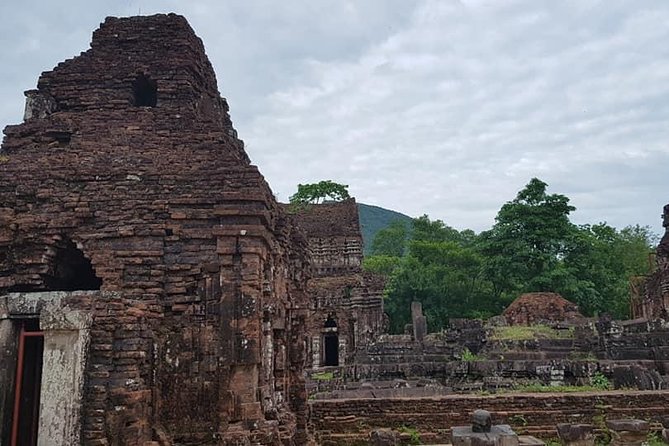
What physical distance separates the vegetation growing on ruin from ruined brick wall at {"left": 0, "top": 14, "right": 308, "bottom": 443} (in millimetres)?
31977

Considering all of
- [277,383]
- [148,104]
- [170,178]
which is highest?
[148,104]

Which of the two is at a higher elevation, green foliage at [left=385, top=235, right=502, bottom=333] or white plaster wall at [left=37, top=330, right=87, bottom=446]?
green foliage at [left=385, top=235, right=502, bottom=333]

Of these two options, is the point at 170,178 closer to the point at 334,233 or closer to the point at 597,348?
the point at 597,348

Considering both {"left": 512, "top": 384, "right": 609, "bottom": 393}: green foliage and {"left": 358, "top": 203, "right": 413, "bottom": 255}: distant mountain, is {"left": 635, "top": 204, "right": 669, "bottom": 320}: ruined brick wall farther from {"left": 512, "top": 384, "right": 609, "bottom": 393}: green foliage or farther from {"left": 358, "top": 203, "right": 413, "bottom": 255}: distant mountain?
{"left": 358, "top": 203, "right": 413, "bottom": 255}: distant mountain

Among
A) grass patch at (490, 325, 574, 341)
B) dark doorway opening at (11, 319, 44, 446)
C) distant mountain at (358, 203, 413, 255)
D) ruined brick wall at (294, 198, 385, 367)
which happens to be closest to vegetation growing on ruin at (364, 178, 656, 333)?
ruined brick wall at (294, 198, 385, 367)

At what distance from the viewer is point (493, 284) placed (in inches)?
1727

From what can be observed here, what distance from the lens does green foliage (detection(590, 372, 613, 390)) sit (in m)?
16.4

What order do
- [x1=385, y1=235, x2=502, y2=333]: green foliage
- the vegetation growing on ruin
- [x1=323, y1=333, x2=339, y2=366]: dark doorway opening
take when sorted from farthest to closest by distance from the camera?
1. [x1=385, y1=235, x2=502, y2=333]: green foliage
2. the vegetation growing on ruin
3. [x1=323, y1=333, x2=339, y2=366]: dark doorway opening

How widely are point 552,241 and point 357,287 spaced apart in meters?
15.4

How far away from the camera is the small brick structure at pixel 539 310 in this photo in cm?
3058

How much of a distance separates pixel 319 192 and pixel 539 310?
2593 centimetres

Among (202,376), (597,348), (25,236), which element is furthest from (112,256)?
(597,348)

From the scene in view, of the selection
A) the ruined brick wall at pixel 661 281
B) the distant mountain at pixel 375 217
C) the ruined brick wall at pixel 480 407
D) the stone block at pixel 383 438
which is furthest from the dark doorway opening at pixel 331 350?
the distant mountain at pixel 375 217

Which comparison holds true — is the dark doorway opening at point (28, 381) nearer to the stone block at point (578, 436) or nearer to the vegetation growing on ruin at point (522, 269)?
the stone block at point (578, 436)
